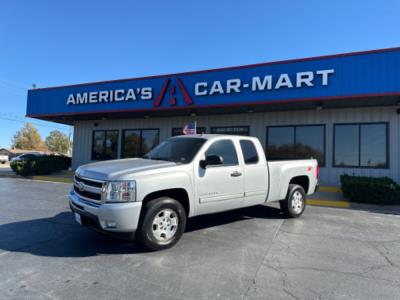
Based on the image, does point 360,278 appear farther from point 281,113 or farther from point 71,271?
point 281,113

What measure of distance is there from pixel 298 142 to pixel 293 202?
673 cm

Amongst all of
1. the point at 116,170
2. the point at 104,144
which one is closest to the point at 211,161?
the point at 116,170

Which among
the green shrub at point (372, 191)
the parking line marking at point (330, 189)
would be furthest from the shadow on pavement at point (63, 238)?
the parking line marking at point (330, 189)

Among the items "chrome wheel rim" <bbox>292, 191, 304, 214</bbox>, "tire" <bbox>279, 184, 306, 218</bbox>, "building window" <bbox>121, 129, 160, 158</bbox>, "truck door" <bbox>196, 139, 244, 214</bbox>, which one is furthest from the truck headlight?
"building window" <bbox>121, 129, 160, 158</bbox>

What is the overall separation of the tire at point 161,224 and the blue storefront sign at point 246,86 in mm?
8448

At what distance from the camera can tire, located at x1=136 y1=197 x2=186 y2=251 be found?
4531 mm

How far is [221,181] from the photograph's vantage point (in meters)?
5.50

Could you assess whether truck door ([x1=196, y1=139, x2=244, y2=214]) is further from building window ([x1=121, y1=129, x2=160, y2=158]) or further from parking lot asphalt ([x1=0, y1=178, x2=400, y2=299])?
building window ([x1=121, y1=129, x2=160, y2=158])

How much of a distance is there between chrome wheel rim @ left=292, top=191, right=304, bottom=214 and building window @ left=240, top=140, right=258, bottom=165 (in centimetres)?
175

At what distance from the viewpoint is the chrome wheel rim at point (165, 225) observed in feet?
15.5

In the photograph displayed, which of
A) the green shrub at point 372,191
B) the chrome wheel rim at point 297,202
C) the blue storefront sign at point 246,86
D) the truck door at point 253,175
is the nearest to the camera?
the truck door at point 253,175

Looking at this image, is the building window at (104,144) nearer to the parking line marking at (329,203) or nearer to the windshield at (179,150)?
the parking line marking at (329,203)

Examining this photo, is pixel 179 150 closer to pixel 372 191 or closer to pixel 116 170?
pixel 116 170

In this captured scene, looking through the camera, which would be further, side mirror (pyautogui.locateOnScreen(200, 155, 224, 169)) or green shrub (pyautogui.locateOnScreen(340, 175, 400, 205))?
green shrub (pyautogui.locateOnScreen(340, 175, 400, 205))
